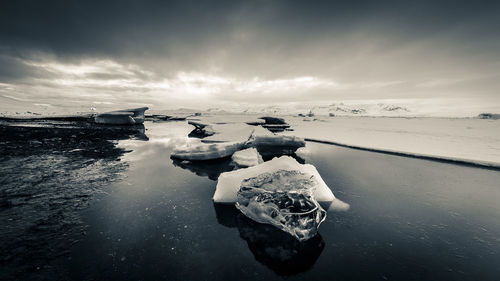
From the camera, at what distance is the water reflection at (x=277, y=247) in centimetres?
216

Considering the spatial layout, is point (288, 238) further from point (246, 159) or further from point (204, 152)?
point (204, 152)

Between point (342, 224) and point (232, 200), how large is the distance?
1797mm

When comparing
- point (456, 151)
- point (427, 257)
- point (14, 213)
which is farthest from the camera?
point (456, 151)

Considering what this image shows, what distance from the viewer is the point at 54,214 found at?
116 inches

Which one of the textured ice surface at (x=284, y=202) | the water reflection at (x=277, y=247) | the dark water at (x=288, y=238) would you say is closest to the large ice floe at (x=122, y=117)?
the dark water at (x=288, y=238)

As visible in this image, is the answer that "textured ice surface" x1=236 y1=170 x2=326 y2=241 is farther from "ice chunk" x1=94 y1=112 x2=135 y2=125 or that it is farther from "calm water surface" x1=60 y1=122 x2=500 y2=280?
"ice chunk" x1=94 y1=112 x2=135 y2=125

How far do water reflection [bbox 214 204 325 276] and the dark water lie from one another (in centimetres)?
1

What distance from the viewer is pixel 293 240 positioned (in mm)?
2561

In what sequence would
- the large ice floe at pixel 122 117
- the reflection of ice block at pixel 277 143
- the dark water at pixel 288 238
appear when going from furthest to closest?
the large ice floe at pixel 122 117, the reflection of ice block at pixel 277 143, the dark water at pixel 288 238

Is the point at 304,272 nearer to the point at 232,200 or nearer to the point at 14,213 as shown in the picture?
the point at 232,200

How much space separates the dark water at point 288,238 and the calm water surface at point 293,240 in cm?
1

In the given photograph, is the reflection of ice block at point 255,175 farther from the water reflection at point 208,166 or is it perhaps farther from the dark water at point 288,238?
the water reflection at point 208,166

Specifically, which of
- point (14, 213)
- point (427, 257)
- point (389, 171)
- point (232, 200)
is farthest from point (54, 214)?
point (389, 171)

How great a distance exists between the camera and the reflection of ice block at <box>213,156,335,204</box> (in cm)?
336
